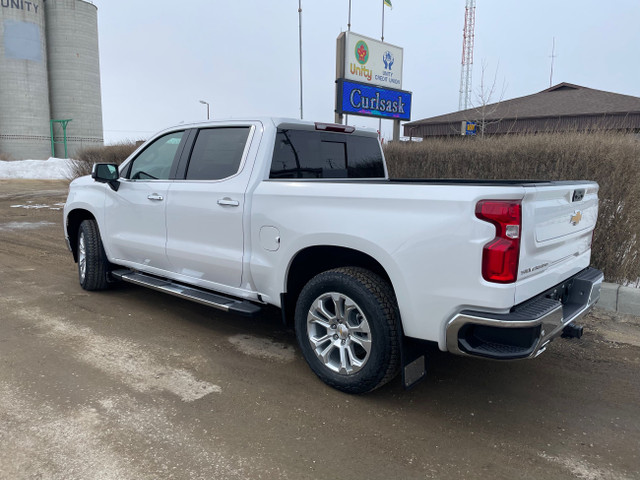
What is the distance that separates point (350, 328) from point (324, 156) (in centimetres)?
175

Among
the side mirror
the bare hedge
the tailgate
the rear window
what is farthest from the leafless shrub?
the tailgate

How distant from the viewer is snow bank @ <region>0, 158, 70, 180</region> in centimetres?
2891

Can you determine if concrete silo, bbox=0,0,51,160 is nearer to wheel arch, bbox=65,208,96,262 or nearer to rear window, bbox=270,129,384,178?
wheel arch, bbox=65,208,96,262

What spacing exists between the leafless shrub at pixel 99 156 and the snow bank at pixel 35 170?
962cm

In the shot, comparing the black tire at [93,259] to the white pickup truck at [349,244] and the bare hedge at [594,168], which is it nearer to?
the white pickup truck at [349,244]

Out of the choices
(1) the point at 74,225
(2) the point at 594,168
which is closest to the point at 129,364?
(1) the point at 74,225

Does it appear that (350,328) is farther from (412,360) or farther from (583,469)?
(583,469)

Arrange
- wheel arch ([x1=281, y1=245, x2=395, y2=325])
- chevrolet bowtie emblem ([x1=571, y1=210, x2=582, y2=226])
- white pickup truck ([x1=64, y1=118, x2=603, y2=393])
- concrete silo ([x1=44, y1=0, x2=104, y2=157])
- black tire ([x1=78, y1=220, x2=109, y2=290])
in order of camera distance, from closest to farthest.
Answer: white pickup truck ([x1=64, y1=118, x2=603, y2=393])
chevrolet bowtie emblem ([x1=571, y1=210, x2=582, y2=226])
wheel arch ([x1=281, y1=245, x2=395, y2=325])
black tire ([x1=78, y1=220, x2=109, y2=290])
concrete silo ([x1=44, y1=0, x2=104, y2=157])

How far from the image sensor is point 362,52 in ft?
45.8

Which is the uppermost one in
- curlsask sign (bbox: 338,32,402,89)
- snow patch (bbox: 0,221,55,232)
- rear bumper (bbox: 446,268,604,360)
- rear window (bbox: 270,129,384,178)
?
curlsask sign (bbox: 338,32,402,89)

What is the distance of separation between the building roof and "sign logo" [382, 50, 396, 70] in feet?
14.6

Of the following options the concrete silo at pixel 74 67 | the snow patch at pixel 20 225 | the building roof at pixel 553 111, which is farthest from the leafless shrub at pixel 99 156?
the concrete silo at pixel 74 67

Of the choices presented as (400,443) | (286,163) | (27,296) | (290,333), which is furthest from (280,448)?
(27,296)

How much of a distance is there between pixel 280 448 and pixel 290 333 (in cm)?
191
